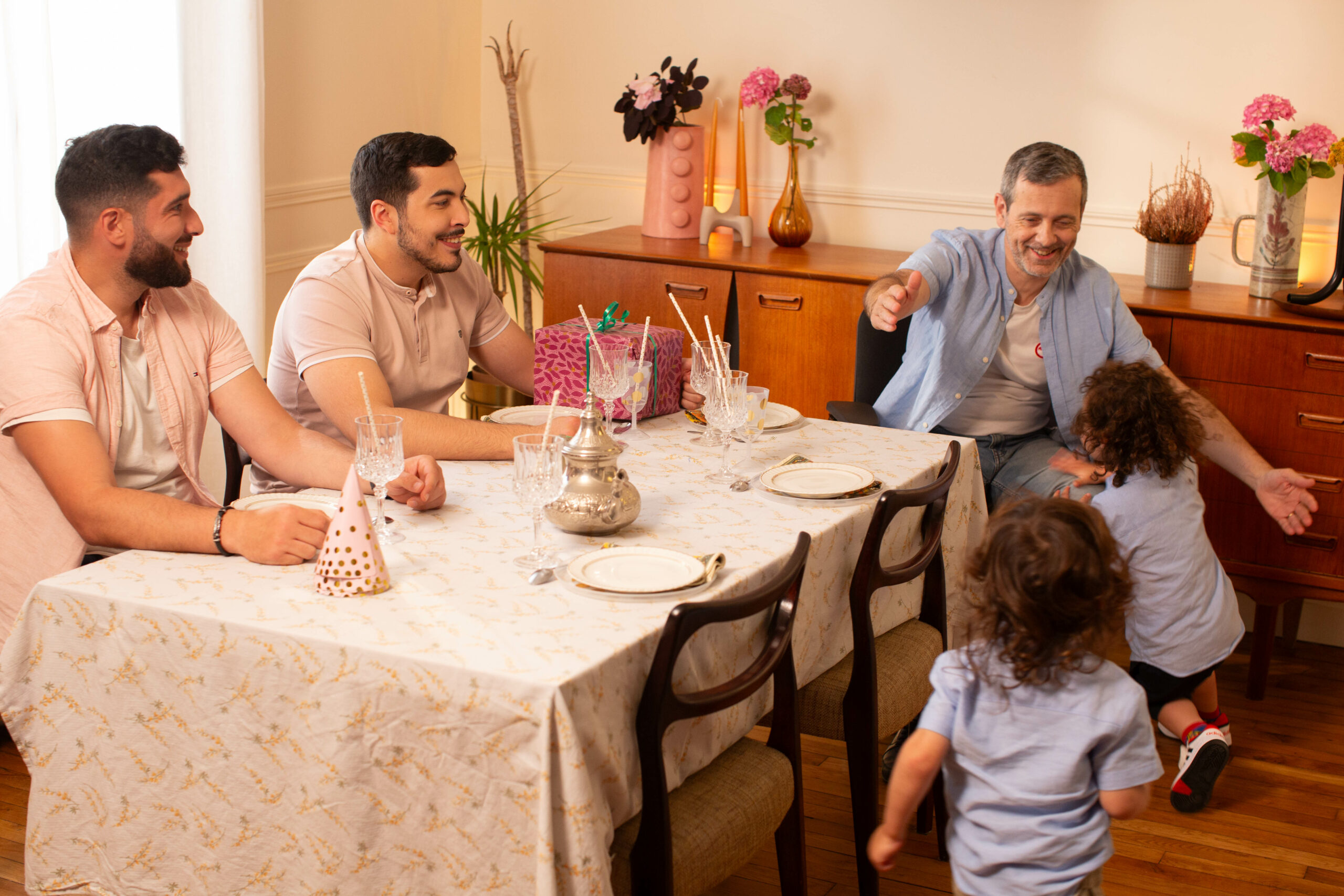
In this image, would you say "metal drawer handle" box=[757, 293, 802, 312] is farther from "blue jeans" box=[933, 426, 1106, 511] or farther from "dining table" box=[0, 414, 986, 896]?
"dining table" box=[0, 414, 986, 896]

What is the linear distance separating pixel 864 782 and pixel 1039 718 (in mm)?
701

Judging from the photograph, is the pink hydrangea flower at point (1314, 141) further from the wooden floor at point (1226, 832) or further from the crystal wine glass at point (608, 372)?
the crystal wine glass at point (608, 372)

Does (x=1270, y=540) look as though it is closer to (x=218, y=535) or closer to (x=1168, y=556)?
(x=1168, y=556)


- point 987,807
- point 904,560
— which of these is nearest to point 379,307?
Answer: point 904,560

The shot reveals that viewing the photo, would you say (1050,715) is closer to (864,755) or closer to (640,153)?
(864,755)

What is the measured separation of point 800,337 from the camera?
3.63m

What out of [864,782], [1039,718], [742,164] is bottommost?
[864,782]

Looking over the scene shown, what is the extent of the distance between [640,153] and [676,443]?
6.89 feet

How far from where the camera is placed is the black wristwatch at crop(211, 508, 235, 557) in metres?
1.74

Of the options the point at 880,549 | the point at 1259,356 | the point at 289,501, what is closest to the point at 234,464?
the point at 289,501

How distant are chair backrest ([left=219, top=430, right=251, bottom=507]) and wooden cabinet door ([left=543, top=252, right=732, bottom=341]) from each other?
4.75 feet

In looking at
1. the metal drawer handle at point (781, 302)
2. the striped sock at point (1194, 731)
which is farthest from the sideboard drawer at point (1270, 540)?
the metal drawer handle at point (781, 302)

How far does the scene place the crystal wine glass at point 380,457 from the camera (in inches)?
71.4

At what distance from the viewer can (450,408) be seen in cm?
454
